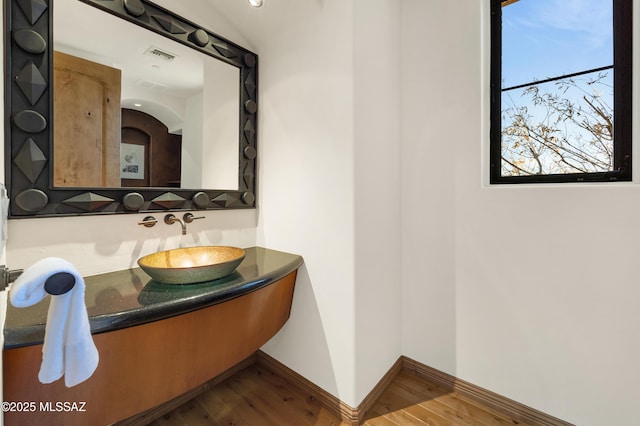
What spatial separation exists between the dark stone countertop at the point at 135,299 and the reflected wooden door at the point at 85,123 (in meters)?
0.46

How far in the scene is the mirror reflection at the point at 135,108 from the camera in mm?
1169

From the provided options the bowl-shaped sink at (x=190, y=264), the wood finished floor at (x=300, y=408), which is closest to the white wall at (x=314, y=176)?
the wood finished floor at (x=300, y=408)

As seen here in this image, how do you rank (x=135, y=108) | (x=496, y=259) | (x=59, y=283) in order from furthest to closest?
A: (x=496, y=259) < (x=135, y=108) < (x=59, y=283)

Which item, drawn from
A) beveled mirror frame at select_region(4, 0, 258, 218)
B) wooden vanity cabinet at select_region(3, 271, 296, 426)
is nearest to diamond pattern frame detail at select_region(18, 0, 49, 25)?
beveled mirror frame at select_region(4, 0, 258, 218)

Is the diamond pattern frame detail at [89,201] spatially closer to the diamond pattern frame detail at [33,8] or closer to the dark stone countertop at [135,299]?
the dark stone countertop at [135,299]

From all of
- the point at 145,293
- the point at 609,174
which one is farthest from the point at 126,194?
the point at 609,174

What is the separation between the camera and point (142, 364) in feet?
3.14

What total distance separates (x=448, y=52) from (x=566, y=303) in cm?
148

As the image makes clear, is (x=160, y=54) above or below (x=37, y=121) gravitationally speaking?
above

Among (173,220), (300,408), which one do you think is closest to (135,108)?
(173,220)

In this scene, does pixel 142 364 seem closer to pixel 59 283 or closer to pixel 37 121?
pixel 59 283

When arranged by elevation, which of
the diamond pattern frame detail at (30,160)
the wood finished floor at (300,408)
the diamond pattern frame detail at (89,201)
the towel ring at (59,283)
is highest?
the diamond pattern frame detail at (30,160)

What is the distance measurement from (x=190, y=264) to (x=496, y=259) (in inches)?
64.6

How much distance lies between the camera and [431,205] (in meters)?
1.71
